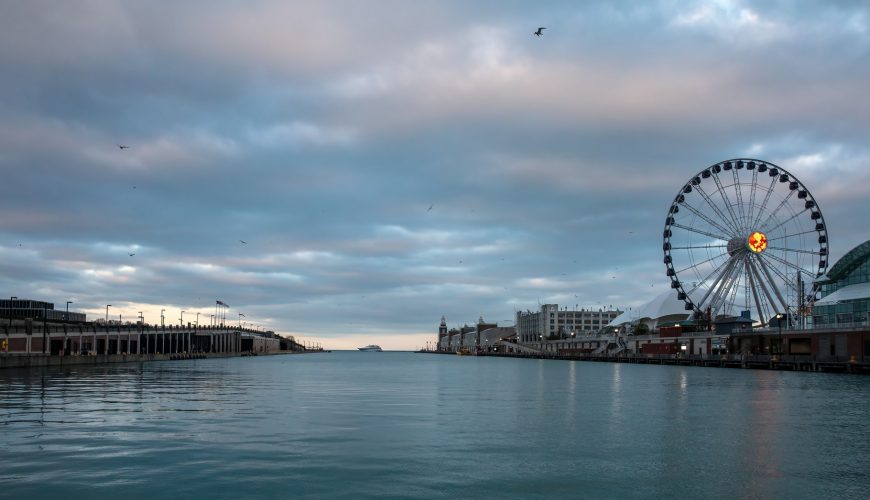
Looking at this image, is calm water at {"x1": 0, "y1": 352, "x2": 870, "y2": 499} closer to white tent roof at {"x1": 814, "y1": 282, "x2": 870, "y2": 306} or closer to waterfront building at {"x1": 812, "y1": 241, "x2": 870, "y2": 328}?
waterfront building at {"x1": 812, "y1": 241, "x2": 870, "y2": 328}

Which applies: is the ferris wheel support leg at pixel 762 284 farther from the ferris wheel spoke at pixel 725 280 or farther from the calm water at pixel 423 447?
the calm water at pixel 423 447

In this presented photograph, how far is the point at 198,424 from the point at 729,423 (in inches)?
1254

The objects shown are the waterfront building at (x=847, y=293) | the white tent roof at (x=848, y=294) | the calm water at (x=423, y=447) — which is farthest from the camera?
the white tent roof at (x=848, y=294)

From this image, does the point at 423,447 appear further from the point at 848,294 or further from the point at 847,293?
the point at 847,293

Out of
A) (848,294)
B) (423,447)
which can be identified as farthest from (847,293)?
(423,447)

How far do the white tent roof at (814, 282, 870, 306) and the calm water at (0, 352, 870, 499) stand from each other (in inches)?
2868

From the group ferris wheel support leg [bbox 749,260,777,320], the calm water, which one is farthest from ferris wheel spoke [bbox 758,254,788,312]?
the calm water

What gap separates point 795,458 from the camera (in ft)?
109

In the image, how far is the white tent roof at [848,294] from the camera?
4940 inches

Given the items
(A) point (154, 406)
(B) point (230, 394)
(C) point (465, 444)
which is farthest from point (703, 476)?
(B) point (230, 394)

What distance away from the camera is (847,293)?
5113 inches

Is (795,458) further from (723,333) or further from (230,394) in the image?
(723,333)

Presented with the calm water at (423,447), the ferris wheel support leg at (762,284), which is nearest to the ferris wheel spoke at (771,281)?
the ferris wheel support leg at (762,284)

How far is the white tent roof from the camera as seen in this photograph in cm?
12548
